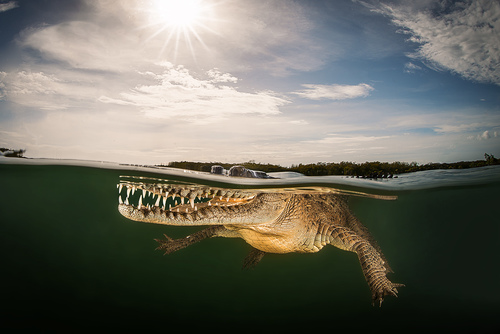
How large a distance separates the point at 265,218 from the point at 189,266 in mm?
13647

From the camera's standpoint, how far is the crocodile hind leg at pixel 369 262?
4846mm

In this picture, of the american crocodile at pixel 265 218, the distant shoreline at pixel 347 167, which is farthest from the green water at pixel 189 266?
the american crocodile at pixel 265 218

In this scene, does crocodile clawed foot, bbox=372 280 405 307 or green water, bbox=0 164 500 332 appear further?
green water, bbox=0 164 500 332

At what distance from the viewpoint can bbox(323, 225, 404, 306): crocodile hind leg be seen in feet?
15.9

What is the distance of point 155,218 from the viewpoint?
12.2 ft

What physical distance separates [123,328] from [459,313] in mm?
18049

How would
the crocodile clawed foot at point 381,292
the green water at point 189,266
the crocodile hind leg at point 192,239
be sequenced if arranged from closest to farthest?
1. the crocodile clawed foot at point 381,292
2. the crocodile hind leg at point 192,239
3. the green water at point 189,266

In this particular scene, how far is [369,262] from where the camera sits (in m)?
5.20

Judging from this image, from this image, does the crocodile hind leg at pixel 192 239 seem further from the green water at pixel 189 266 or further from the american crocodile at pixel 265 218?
the green water at pixel 189 266

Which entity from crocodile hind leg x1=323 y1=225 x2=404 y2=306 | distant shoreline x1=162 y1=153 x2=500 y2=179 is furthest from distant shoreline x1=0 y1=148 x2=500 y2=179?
crocodile hind leg x1=323 y1=225 x2=404 y2=306

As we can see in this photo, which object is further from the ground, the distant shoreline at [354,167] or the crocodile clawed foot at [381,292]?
the distant shoreline at [354,167]

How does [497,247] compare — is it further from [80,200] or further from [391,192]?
[80,200]

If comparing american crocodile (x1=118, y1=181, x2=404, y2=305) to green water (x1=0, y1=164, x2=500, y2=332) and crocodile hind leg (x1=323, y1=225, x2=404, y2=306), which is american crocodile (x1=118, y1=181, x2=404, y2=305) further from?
green water (x1=0, y1=164, x2=500, y2=332)

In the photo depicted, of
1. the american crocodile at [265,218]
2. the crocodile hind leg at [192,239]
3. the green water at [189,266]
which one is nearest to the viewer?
the american crocodile at [265,218]
